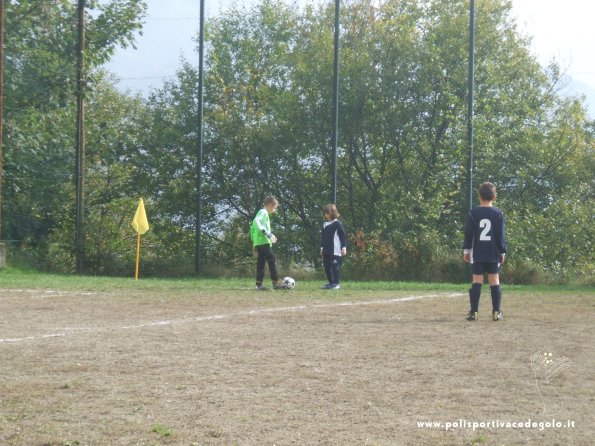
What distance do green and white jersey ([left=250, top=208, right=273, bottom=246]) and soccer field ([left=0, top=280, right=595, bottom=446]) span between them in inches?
144

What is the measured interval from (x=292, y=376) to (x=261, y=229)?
918cm

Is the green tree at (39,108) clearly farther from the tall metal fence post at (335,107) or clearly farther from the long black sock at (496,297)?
the long black sock at (496,297)

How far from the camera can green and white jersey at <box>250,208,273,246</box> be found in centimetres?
1641

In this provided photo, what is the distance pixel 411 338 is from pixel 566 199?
17.4 meters

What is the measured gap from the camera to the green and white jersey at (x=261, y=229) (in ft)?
53.8

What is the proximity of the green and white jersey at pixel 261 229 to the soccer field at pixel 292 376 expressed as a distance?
367 centimetres

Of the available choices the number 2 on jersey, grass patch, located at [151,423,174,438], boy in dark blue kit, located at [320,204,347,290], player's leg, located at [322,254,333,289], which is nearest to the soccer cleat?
the number 2 on jersey

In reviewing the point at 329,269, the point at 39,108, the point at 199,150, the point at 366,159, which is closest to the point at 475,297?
the point at 329,269

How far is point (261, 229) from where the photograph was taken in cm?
1645

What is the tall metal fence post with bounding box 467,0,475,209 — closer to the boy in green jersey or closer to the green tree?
the boy in green jersey

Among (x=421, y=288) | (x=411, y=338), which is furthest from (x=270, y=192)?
(x=411, y=338)

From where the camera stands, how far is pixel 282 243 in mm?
25094

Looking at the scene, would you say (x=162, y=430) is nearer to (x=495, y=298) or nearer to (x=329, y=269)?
(x=495, y=298)

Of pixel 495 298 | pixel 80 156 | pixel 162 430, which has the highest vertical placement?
pixel 80 156
